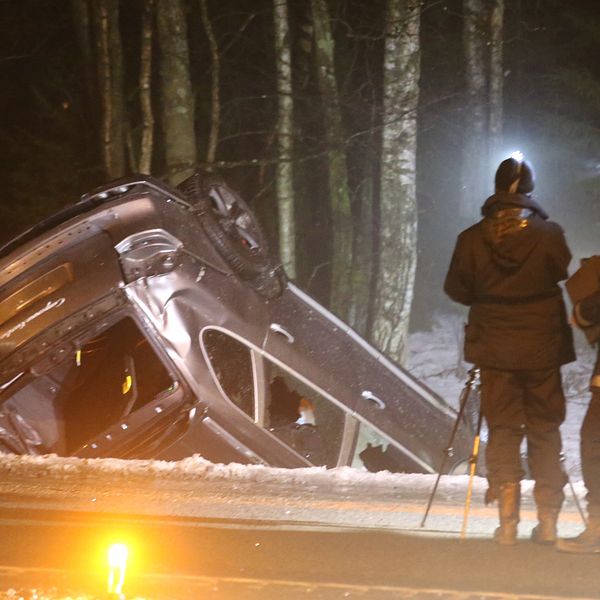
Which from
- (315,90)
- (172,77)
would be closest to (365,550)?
(172,77)

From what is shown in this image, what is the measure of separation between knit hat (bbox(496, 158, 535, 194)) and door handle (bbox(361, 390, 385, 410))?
2354 millimetres

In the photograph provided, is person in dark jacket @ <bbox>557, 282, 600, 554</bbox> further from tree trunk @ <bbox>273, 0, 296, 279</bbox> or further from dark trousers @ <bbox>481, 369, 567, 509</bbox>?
tree trunk @ <bbox>273, 0, 296, 279</bbox>

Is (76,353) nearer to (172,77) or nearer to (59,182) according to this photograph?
(172,77)

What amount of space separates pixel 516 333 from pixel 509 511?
89cm

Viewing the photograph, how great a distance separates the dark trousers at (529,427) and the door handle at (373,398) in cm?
191

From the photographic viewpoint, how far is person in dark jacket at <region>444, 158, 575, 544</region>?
498 centimetres

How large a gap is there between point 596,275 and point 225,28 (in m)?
15.1

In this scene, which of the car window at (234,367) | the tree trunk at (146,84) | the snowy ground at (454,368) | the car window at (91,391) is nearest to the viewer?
the car window at (234,367)

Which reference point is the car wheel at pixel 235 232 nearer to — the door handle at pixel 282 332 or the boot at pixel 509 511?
the door handle at pixel 282 332

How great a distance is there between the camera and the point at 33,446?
698cm

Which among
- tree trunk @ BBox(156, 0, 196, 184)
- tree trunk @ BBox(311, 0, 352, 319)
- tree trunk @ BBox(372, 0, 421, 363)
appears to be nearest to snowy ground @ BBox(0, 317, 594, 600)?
tree trunk @ BBox(372, 0, 421, 363)

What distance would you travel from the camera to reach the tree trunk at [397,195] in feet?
42.1

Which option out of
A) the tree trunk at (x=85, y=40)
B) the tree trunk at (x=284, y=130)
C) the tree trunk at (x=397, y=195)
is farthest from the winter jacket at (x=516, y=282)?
the tree trunk at (x=85, y=40)

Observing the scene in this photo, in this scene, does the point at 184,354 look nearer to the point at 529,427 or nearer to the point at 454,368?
the point at 529,427
